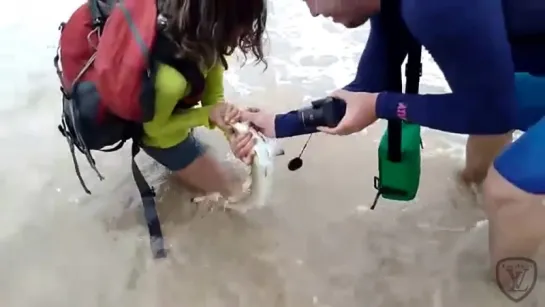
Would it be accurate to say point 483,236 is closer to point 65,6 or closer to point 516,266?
point 516,266

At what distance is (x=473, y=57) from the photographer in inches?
36.4

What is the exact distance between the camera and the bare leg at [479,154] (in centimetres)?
127

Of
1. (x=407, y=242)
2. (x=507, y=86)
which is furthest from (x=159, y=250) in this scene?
(x=507, y=86)

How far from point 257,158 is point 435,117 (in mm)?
319

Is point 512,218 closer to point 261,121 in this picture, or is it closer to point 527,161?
point 527,161

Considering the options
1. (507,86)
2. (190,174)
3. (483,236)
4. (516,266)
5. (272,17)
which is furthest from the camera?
(272,17)

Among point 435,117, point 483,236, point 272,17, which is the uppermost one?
point 435,117

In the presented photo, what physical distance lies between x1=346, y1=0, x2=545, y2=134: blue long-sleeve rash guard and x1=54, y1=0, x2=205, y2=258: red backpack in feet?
1.09

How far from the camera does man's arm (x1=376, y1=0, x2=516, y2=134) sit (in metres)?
0.90

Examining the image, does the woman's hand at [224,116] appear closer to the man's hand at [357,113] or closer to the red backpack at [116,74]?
the red backpack at [116,74]

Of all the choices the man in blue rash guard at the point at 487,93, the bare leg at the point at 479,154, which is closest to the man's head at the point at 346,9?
the man in blue rash guard at the point at 487,93

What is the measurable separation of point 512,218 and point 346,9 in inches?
14.2

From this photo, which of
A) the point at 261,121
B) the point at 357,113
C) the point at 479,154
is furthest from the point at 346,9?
→ the point at 479,154

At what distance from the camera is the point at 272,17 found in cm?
188
